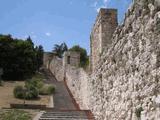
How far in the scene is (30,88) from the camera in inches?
883

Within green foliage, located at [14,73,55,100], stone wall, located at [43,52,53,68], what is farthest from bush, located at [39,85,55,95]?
stone wall, located at [43,52,53,68]

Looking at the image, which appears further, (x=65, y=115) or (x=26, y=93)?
(x=26, y=93)

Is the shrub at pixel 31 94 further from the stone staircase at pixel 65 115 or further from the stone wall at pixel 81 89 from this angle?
the stone staircase at pixel 65 115

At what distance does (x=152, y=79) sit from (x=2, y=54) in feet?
90.5

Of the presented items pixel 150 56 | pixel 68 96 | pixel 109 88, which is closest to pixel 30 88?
pixel 68 96

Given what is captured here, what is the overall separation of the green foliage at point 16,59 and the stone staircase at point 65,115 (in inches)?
742

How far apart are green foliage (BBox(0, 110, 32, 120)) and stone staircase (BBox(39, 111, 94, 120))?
500 mm

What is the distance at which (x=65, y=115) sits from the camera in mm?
13109

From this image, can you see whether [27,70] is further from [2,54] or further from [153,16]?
[153,16]

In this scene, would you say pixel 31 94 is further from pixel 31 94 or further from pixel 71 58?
pixel 71 58

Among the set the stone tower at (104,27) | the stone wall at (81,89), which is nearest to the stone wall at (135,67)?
the stone tower at (104,27)

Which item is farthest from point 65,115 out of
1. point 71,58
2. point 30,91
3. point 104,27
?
point 71,58

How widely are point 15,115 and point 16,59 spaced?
20718 mm

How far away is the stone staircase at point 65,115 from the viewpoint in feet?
41.7
